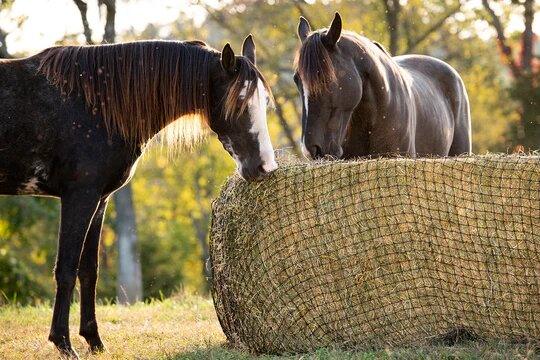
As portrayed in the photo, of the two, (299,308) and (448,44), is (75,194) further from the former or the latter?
(448,44)

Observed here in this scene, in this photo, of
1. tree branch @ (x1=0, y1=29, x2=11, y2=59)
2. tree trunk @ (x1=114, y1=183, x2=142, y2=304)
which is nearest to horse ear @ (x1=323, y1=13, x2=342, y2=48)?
tree branch @ (x1=0, y1=29, x2=11, y2=59)

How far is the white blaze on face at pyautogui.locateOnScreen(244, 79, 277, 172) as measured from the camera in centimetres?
510

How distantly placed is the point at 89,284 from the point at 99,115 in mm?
1297

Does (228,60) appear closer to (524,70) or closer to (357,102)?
(357,102)

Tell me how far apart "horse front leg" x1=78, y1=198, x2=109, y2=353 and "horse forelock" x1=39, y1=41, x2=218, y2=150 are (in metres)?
0.74

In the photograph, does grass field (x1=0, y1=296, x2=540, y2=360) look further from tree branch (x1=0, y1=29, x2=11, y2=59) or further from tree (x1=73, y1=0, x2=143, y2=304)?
tree (x1=73, y1=0, x2=143, y2=304)

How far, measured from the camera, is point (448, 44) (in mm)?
21344

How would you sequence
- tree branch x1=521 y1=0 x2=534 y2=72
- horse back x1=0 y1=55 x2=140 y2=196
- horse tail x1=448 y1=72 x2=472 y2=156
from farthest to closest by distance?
tree branch x1=521 y1=0 x2=534 y2=72 → horse tail x1=448 y1=72 x2=472 y2=156 → horse back x1=0 y1=55 x2=140 y2=196

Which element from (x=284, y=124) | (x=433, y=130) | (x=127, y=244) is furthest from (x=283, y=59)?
(x=433, y=130)

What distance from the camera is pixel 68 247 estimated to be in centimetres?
506

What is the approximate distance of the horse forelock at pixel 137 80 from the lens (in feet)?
17.0

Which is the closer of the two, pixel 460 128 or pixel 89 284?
pixel 89 284

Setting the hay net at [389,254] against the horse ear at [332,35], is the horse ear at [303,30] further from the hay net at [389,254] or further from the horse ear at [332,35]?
the hay net at [389,254]

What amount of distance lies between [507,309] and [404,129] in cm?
204
